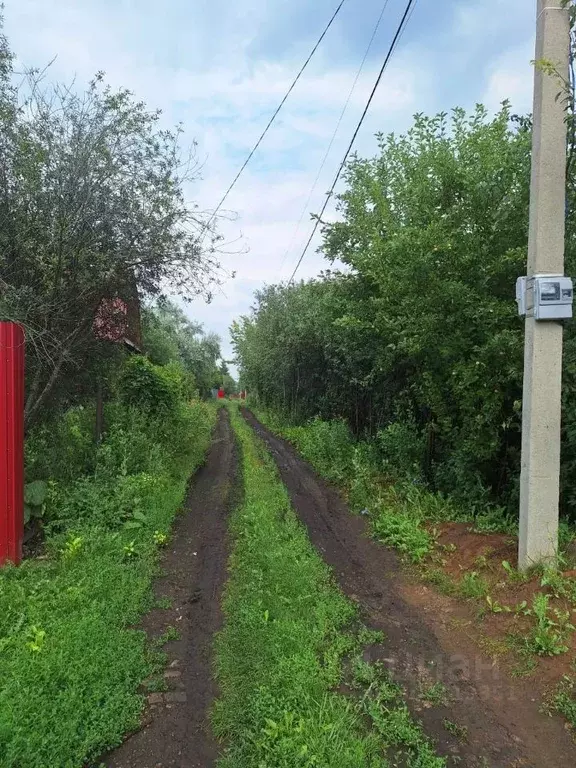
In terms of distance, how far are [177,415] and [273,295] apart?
41.9ft

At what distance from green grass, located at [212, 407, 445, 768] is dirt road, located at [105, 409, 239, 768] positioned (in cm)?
11

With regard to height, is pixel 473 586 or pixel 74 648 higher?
pixel 473 586

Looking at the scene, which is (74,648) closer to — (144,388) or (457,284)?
(457,284)

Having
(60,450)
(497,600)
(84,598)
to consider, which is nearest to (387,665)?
(497,600)

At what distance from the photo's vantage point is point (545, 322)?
14.0ft

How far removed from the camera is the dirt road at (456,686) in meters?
2.66

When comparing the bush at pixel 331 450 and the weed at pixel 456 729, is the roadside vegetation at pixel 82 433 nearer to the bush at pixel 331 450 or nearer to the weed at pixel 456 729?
the weed at pixel 456 729

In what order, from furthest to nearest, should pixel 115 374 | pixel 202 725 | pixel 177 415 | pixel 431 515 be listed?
pixel 177 415, pixel 115 374, pixel 431 515, pixel 202 725

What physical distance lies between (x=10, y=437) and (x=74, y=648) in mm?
2231

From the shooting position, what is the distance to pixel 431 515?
6559mm

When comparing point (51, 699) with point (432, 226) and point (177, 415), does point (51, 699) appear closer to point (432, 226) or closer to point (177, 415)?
point (432, 226)

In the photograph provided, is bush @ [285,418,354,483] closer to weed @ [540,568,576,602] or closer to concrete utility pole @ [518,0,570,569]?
concrete utility pole @ [518,0,570,569]

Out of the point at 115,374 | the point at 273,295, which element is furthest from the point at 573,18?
the point at 273,295

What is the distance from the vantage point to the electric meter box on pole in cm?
416
